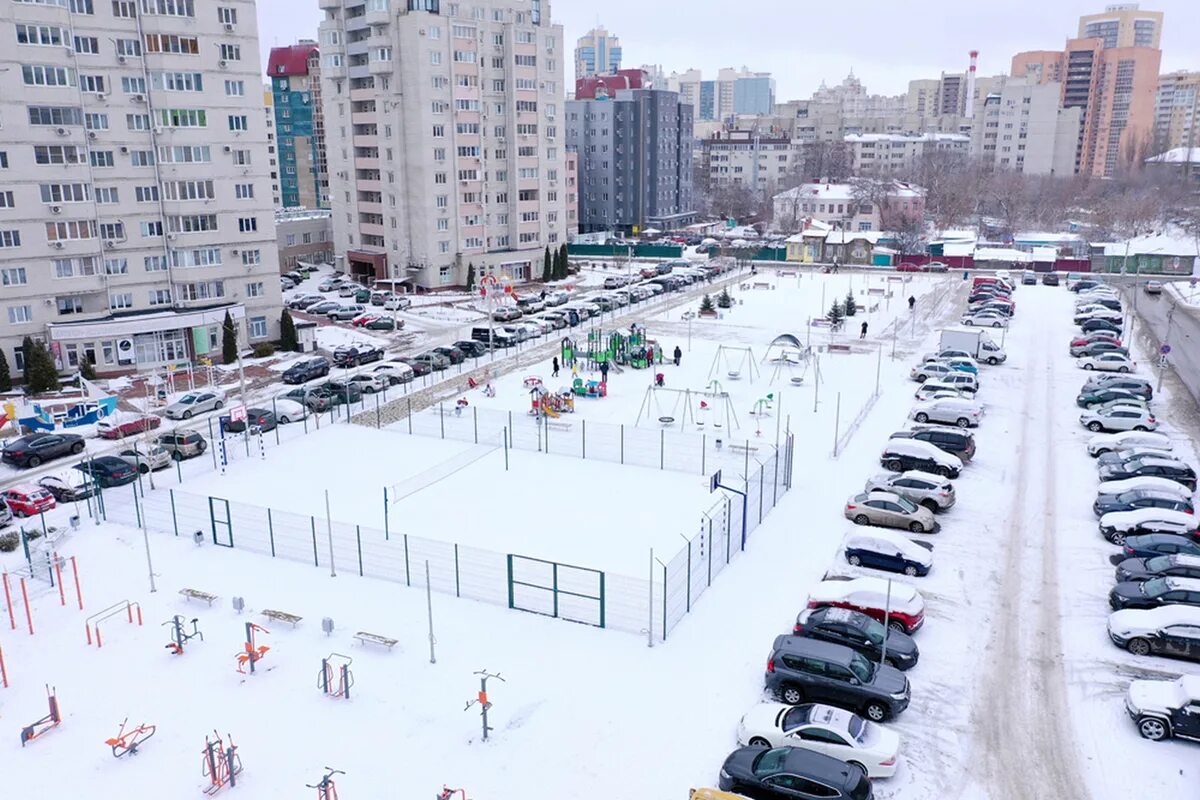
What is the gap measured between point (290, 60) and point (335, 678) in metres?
126

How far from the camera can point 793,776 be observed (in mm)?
13570

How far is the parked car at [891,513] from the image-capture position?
78.4ft

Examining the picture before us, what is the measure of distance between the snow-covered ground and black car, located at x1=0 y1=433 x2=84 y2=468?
580cm

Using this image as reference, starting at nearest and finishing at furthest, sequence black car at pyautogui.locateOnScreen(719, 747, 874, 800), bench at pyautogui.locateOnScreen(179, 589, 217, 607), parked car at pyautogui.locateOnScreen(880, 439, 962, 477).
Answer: black car at pyautogui.locateOnScreen(719, 747, 874, 800), bench at pyautogui.locateOnScreen(179, 589, 217, 607), parked car at pyautogui.locateOnScreen(880, 439, 962, 477)

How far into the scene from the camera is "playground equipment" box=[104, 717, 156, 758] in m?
15.2

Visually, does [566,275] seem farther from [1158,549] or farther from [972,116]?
[972,116]

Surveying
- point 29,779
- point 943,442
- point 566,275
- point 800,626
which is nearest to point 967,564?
point 800,626

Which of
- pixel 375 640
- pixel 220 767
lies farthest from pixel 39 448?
pixel 220 767

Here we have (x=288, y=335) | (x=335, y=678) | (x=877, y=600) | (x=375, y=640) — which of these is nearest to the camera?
(x=335, y=678)

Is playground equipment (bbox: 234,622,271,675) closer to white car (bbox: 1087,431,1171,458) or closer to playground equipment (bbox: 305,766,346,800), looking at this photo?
playground equipment (bbox: 305,766,346,800)

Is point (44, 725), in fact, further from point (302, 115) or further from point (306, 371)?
point (302, 115)

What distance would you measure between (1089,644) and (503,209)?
63.2m

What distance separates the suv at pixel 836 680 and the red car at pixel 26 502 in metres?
21.9

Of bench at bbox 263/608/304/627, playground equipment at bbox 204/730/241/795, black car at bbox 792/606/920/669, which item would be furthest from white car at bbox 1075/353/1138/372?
playground equipment at bbox 204/730/241/795
